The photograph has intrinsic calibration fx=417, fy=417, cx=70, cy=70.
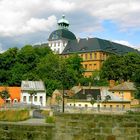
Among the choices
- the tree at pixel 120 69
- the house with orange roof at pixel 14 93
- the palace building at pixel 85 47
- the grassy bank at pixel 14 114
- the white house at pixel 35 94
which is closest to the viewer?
the grassy bank at pixel 14 114

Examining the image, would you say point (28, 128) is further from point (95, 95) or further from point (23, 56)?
point (23, 56)

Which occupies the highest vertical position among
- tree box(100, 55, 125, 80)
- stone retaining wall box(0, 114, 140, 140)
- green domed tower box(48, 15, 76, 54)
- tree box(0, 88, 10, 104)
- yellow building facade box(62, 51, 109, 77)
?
green domed tower box(48, 15, 76, 54)

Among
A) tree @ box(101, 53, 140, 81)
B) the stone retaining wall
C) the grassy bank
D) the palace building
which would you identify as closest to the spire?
the palace building

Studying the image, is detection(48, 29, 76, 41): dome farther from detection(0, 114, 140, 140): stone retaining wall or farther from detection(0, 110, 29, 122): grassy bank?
detection(0, 114, 140, 140): stone retaining wall

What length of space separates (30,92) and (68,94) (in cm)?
746

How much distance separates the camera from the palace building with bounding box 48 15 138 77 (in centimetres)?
13800

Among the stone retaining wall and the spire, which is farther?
the spire

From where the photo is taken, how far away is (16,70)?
99.1m

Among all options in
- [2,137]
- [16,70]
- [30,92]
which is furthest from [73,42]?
[2,137]

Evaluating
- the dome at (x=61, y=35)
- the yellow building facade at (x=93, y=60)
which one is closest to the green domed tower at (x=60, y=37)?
the dome at (x=61, y=35)

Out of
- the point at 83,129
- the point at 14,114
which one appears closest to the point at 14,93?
the point at 14,114

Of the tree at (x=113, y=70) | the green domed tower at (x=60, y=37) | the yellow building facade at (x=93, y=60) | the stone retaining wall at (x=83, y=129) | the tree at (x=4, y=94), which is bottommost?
the stone retaining wall at (x=83, y=129)

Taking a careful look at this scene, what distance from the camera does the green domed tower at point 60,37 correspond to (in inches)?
6014

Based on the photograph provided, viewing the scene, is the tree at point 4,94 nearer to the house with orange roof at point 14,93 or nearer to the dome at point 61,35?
the house with orange roof at point 14,93
